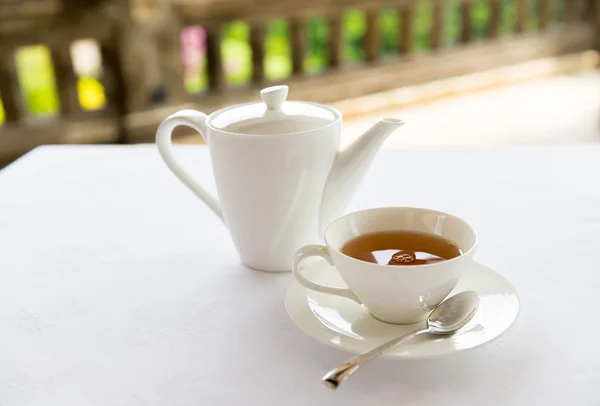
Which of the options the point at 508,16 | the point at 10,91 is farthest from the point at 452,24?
the point at 10,91

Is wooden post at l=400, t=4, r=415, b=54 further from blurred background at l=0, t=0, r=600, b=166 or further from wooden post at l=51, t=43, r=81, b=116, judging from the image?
wooden post at l=51, t=43, r=81, b=116

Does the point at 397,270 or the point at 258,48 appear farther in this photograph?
the point at 258,48

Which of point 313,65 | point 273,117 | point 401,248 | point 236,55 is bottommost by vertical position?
point 313,65

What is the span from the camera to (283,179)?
2.28 ft

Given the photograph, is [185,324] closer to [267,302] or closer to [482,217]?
[267,302]

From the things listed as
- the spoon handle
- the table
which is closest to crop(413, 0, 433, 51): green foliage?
the table

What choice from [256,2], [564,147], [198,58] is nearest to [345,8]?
[256,2]

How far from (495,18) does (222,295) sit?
380 centimetres

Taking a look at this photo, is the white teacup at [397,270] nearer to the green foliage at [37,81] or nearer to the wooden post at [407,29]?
the green foliage at [37,81]

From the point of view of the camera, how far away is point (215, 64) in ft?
10.2

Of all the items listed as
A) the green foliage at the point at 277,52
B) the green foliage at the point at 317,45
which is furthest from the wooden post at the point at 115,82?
the green foliage at the point at 317,45

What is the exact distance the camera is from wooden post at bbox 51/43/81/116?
2.64 metres

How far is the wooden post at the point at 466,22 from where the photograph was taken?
3.90m

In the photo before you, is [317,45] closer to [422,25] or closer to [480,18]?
[422,25]
